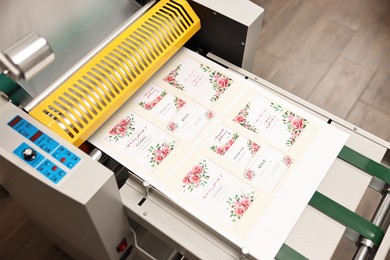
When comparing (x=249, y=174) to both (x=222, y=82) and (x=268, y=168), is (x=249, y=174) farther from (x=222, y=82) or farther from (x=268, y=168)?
(x=222, y=82)

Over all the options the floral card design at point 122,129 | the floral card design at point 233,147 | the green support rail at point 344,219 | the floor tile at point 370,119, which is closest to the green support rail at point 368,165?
the green support rail at point 344,219

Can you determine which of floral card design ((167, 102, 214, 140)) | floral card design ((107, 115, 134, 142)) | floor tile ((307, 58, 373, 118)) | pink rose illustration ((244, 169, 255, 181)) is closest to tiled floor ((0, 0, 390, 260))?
floor tile ((307, 58, 373, 118))

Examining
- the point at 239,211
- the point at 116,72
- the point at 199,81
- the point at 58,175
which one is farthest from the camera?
the point at 199,81

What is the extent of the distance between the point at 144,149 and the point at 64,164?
0.80 feet

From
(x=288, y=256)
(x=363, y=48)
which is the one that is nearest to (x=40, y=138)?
(x=288, y=256)

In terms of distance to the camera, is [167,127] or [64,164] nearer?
[64,164]

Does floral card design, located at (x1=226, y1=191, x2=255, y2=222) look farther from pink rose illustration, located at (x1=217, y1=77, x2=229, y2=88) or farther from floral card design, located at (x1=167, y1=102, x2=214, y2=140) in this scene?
pink rose illustration, located at (x1=217, y1=77, x2=229, y2=88)

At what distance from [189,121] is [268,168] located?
0.80 ft

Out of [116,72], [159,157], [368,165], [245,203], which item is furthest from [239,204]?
[116,72]

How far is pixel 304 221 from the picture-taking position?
987 mm

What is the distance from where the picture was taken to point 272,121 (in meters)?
1.11

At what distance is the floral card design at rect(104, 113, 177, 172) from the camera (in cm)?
104

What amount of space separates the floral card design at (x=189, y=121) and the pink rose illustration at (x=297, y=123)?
22cm

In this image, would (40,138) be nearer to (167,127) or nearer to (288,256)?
(167,127)
